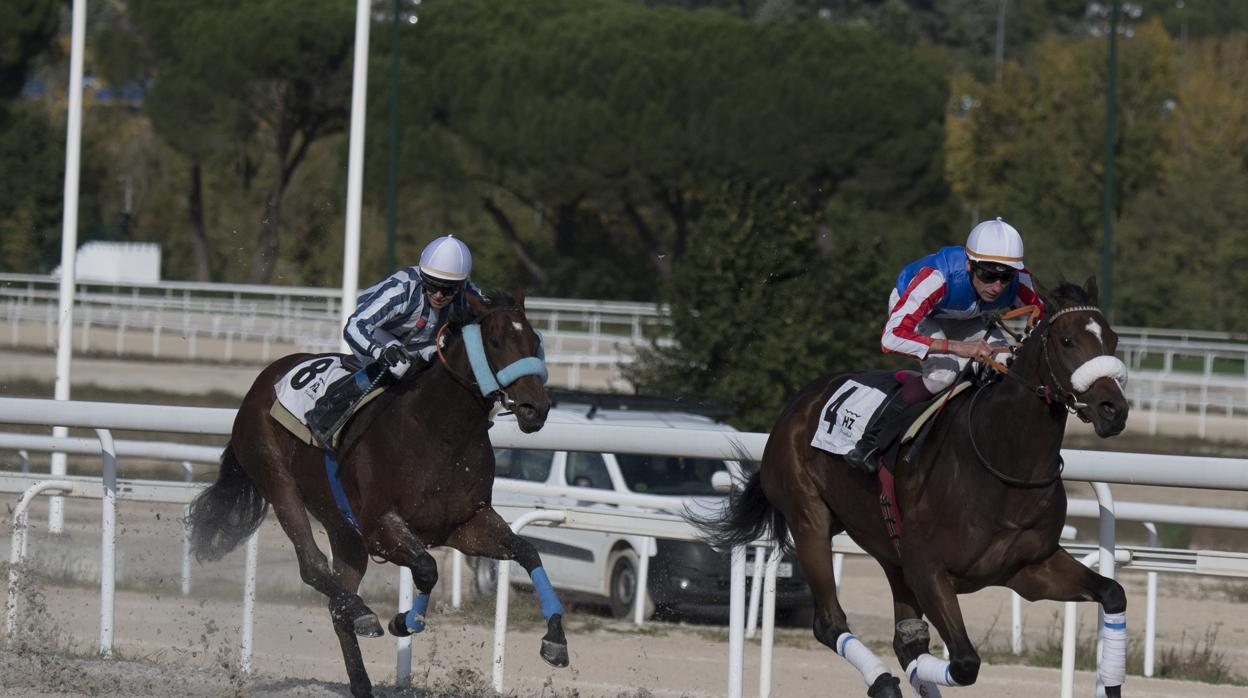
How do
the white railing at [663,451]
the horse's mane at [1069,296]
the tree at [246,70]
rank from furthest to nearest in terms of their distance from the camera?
the tree at [246,70] < the white railing at [663,451] < the horse's mane at [1069,296]

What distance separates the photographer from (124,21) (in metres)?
35.4

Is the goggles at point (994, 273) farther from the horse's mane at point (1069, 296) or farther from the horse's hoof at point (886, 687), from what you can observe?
the horse's hoof at point (886, 687)

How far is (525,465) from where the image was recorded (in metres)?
9.75

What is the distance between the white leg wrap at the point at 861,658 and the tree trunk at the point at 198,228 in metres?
32.6

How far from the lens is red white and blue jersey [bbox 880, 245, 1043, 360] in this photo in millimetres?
5090

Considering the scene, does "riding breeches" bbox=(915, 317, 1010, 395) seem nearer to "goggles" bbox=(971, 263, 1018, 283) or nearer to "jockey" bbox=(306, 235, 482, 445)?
"goggles" bbox=(971, 263, 1018, 283)

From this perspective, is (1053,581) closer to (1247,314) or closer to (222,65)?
(1247,314)

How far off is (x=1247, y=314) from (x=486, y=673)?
83.7ft

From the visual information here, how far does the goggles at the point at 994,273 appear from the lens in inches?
196

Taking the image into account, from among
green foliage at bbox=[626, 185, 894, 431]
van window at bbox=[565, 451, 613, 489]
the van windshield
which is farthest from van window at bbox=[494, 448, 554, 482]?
Result: green foliage at bbox=[626, 185, 894, 431]

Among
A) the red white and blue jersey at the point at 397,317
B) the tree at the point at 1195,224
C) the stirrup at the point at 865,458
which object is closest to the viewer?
the stirrup at the point at 865,458

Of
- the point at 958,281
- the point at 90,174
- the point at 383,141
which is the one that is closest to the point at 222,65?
the point at 383,141

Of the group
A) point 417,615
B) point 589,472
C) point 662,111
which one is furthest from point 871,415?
point 662,111

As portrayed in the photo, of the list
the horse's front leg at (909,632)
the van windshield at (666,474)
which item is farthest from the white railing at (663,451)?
the van windshield at (666,474)
